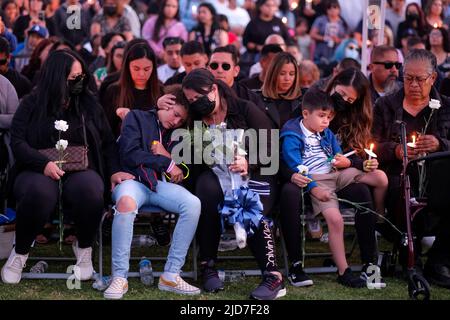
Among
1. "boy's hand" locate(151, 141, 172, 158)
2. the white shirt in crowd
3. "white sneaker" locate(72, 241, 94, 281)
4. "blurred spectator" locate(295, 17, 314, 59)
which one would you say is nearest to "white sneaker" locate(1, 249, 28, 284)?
"white sneaker" locate(72, 241, 94, 281)

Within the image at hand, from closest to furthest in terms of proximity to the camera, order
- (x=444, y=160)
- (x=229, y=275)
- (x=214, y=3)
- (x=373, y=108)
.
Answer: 1. (x=444, y=160)
2. (x=229, y=275)
3. (x=373, y=108)
4. (x=214, y=3)

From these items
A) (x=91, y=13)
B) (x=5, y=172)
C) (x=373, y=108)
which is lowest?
(x=5, y=172)

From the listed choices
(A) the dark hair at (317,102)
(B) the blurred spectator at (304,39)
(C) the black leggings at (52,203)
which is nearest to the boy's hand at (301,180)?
(A) the dark hair at (317,102)

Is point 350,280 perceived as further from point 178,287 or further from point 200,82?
point 200,82

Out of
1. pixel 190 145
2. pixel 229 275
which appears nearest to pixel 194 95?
pixel 190 145

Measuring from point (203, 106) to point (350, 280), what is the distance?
1.58 metres

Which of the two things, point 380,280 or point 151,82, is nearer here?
point 380,280

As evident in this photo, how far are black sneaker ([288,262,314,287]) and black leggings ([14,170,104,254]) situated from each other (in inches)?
55.3

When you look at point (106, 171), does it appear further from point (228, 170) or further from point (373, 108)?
point (373, 108)

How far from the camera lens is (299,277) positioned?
6.45 meters

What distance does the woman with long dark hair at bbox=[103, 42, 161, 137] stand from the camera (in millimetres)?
7402

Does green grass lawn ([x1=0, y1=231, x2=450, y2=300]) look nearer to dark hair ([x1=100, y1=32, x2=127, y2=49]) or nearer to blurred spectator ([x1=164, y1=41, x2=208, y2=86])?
blurred spectator ([x1=164, y1=41, x2=208, y2=86])

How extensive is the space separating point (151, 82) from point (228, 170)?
147 centimetres

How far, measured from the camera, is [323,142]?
672 cm
